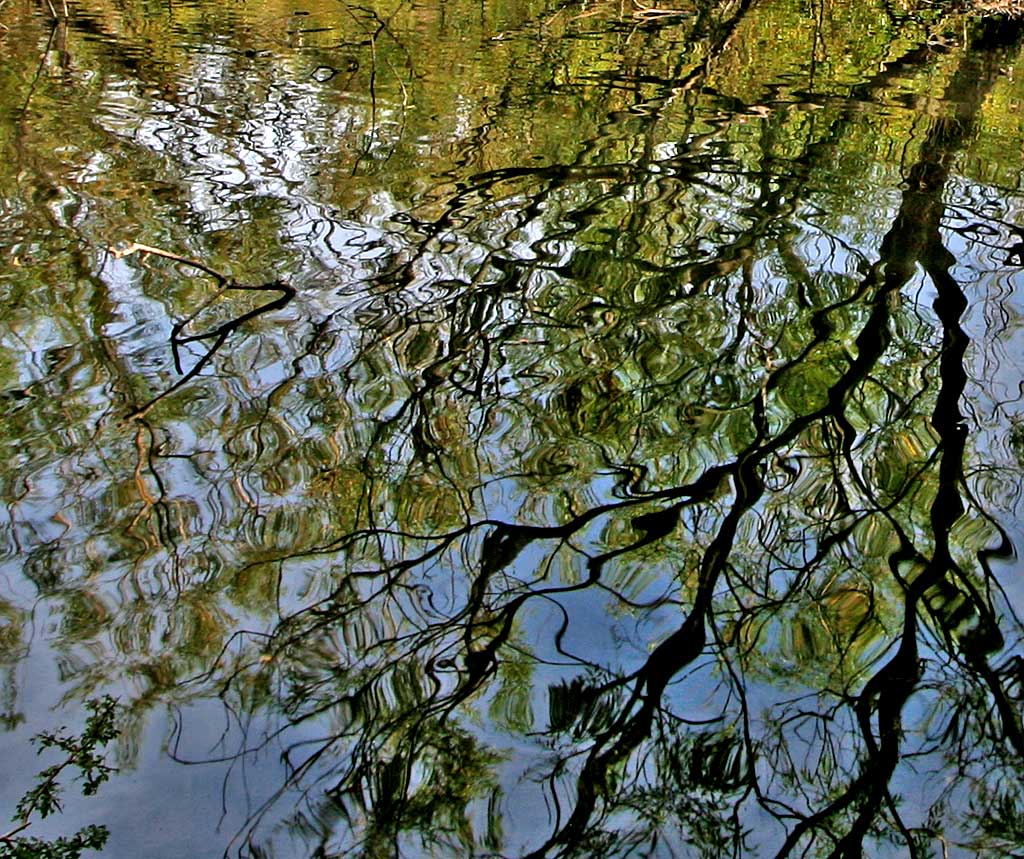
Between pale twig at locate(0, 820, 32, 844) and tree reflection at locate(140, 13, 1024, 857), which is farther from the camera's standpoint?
tree reflection at locate(140, 13, 1024, 857)

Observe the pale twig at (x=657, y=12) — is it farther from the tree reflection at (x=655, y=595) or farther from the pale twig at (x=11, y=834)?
the pale twig at (x=11, y=834)

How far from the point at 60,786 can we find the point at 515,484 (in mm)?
1905

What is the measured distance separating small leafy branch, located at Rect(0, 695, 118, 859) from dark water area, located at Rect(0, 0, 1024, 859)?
1.4 inches

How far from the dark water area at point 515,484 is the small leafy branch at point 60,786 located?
0.12ft

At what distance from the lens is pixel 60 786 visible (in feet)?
9.07

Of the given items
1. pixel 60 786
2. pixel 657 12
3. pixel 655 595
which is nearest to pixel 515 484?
pixel 655 595

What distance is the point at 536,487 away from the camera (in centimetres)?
414

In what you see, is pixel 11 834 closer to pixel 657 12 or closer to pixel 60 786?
pixel 60 786

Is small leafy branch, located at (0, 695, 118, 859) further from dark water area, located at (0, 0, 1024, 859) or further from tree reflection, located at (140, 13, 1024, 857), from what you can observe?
tree reflection, located at (140, 13, 1024, 857)

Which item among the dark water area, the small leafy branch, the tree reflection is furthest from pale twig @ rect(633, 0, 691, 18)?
the small leafy branch

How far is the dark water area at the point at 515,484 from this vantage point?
115 inches

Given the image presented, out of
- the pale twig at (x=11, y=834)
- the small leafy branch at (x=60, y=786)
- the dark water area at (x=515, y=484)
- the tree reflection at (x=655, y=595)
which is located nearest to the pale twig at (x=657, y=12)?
the dark water area at (x=515, y=484)

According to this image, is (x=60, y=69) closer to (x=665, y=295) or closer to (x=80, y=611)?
(x=665, y=295)

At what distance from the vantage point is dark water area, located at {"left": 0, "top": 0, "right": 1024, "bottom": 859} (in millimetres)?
2916
